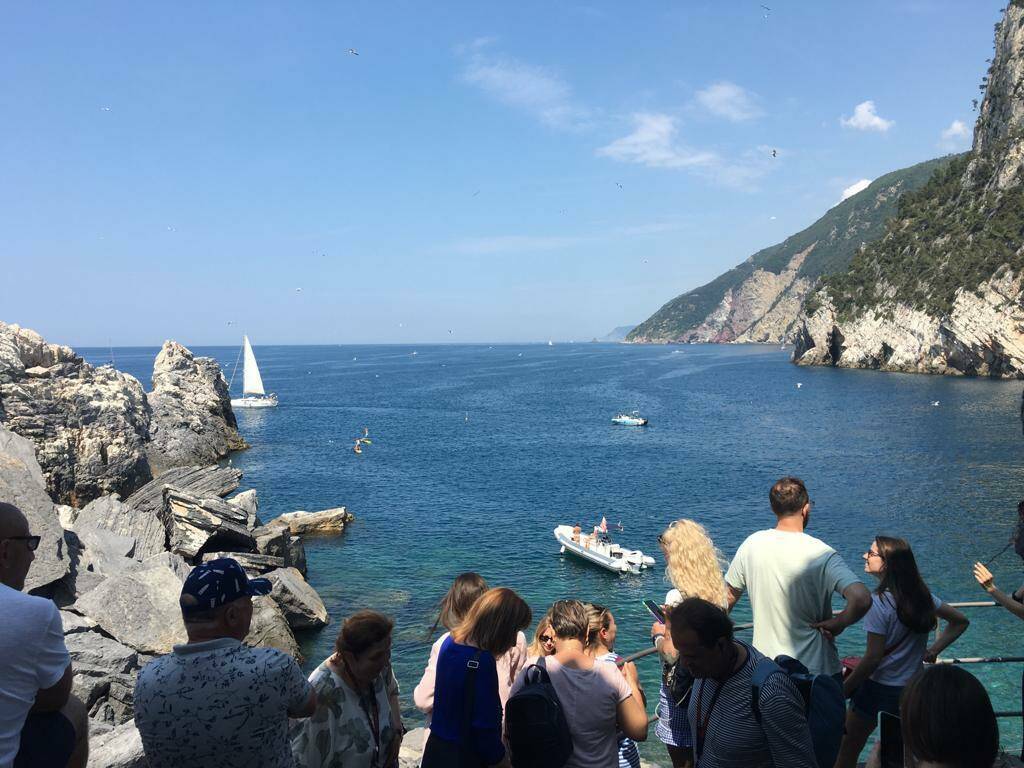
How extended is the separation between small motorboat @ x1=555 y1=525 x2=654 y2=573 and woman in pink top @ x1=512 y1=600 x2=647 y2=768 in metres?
23.2

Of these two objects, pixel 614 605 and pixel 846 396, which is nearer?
pixel 614 605

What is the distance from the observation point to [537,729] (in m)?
3.70

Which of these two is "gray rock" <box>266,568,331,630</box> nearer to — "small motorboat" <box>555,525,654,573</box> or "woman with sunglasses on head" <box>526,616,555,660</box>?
"small motorboat" <box>555,525,654,573</box>

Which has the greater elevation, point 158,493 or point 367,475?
point 158,493

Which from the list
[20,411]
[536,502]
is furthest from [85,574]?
[536,502]

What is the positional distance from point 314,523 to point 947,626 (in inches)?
1207

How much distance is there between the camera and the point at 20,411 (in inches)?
1093

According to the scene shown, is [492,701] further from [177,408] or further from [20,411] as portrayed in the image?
[177,408]

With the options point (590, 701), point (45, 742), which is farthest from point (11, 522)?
point (590, 701)

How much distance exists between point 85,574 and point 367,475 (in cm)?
3190

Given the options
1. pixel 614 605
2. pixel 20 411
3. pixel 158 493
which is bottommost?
pixel 614 605

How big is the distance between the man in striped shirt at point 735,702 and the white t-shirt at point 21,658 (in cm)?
331

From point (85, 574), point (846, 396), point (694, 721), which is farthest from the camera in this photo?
point (846, 396)

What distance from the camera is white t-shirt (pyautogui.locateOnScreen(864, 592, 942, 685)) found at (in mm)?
4891
